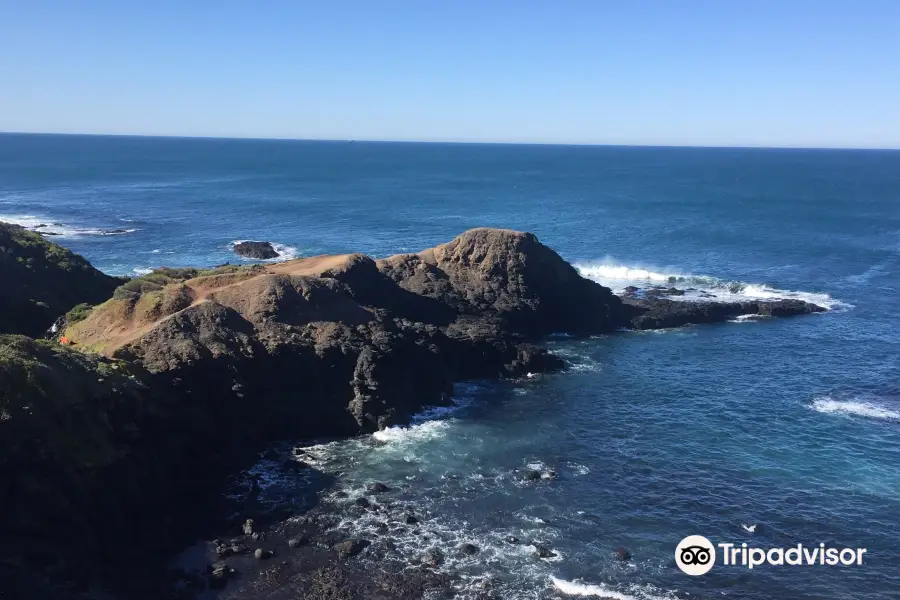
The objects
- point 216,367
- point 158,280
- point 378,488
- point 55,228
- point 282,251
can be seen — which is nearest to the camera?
point 378,488

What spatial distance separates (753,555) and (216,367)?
110 feet

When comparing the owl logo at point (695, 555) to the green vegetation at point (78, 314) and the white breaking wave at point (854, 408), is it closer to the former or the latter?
the white breaking wave at point (854, 408)

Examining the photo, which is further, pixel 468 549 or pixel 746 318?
pixel 746 318

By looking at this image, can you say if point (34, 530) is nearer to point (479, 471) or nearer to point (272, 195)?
point (479, 471)

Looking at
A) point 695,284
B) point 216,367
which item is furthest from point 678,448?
point 695,284

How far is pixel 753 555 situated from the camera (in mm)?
33688

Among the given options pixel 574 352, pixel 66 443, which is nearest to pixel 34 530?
pixel 66 443

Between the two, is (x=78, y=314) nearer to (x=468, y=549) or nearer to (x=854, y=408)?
(x=468, y=549)

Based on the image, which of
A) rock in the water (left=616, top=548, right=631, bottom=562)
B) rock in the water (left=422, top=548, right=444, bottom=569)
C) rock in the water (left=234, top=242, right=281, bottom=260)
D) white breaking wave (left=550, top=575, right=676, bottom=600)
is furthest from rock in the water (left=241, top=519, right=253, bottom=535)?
rock in the water (left=234, top=242, right=281, bottom=260)

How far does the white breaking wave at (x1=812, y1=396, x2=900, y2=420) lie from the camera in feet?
164

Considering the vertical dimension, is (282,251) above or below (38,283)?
below

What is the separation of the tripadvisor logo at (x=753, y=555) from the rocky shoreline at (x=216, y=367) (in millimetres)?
12576

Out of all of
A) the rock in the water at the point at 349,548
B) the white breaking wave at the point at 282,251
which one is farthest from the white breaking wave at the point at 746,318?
the white breaking wave at the point at 282,251

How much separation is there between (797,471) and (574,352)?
80.9 ft
